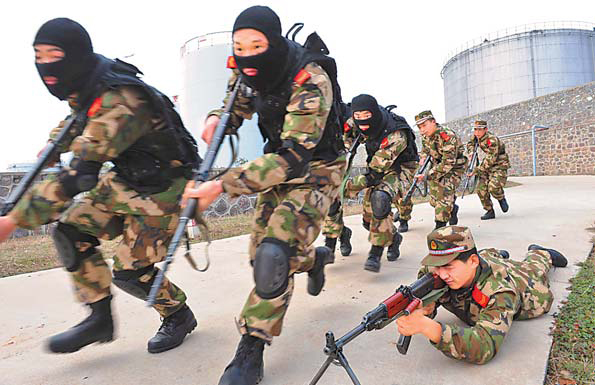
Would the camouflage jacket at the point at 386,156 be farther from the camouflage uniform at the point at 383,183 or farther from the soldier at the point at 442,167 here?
the soldier at the point at 442,167

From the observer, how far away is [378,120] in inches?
154

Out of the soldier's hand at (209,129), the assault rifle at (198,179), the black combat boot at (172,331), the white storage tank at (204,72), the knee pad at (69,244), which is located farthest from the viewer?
the white storage tank at (204,72)

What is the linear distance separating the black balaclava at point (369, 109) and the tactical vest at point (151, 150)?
187cm

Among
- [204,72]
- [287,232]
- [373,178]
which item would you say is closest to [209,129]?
[287,232]

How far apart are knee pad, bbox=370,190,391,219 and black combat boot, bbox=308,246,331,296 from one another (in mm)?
1263

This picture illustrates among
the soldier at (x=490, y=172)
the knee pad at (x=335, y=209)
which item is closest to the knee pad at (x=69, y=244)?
the knee pad at (x=335, y=209)

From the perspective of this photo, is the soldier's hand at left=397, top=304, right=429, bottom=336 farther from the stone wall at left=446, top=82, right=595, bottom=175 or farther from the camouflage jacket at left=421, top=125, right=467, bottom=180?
the stone wall at left=446, top=82, right=595, bottom=175

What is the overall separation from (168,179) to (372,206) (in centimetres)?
201

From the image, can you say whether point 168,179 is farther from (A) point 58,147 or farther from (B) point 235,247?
(B) point 235,247

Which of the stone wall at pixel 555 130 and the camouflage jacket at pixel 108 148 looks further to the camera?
the stone wall at pixel 555 130

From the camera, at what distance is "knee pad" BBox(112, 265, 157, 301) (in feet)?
7.13

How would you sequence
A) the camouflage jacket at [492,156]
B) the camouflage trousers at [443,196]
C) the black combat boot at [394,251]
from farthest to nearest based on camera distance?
the camouflage jacket at [492,156], the camouflage trousers at [443,196], the black combat boot at [394,251]

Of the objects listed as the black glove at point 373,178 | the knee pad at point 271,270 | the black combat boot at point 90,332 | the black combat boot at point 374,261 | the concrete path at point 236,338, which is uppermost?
the black glove at point 373,178

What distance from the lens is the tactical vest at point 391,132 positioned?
4008mm
